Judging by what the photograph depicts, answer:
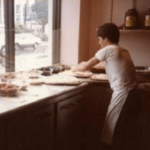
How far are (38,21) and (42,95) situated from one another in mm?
1374

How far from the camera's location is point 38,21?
116 inches

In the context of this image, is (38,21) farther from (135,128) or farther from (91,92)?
(135,128)

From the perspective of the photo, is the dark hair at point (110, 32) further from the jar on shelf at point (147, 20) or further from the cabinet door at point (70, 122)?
the jar on shelf at point (147, 20)

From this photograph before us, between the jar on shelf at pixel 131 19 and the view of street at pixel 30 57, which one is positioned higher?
the jar on shelf at pixel 131 19

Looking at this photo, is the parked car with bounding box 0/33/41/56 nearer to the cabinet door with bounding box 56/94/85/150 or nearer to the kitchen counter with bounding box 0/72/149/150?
the kitchen counter with bounding box 0/72/149/150

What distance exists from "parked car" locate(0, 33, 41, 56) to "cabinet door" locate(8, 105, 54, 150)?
909mm

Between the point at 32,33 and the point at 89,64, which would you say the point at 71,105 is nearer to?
the point at 89,64

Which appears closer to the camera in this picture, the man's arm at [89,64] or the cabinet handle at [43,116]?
the cabinet handle at [43,116]

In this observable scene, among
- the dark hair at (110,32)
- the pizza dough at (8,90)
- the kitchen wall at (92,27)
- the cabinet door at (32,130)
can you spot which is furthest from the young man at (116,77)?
the kitchen wall at (92,27)

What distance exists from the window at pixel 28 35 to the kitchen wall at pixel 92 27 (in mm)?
171

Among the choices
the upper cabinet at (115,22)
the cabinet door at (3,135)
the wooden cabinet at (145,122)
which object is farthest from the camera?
the upper cabinet at (115,22)

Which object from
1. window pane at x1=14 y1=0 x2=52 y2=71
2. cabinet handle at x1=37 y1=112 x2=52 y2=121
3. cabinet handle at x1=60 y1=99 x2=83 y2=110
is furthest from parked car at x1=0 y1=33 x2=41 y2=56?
cabinet handle at x1=37 y1=112 x2=52 y2=121

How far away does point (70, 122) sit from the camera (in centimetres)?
213

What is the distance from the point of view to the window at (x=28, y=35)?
2.49m
